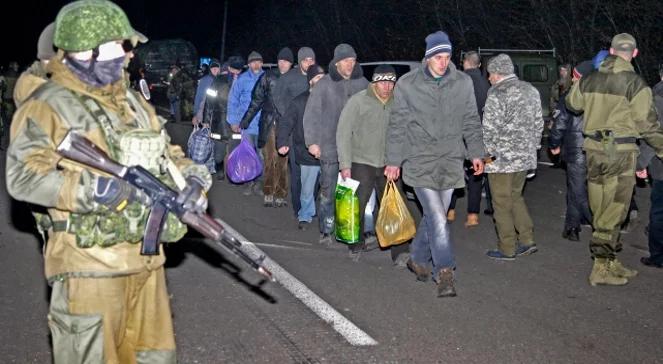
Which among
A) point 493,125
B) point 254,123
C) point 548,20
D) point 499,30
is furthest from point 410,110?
point 499,30

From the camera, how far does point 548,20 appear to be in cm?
2655

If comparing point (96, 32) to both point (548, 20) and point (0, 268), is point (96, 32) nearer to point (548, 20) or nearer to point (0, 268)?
point (0, 268)

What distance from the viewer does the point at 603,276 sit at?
7473mm

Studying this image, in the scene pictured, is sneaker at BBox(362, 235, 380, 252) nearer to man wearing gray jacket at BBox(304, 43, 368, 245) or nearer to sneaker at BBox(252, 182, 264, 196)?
man wearing gray jacket at BBox(304, 43, 368, 245)

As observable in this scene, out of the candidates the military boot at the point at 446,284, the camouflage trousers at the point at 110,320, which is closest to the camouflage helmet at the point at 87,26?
the camouflage trousers at the point at 110,320

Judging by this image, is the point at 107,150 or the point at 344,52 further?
the point at 344,52

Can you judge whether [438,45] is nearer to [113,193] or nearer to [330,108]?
[330,108]

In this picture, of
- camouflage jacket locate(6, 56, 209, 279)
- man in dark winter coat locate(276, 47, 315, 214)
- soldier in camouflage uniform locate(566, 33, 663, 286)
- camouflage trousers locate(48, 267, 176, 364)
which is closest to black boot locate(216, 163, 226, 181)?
man in dark winter coat locate(276, 47, 315, 214)

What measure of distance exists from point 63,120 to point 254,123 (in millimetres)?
8309

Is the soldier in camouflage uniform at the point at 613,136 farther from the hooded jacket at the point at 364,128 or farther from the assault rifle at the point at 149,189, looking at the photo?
the assault rifle at the point at 149,189

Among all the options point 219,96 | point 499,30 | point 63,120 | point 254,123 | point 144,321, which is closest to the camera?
point 63,120

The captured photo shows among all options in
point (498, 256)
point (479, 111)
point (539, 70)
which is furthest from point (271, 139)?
point (539, 70)

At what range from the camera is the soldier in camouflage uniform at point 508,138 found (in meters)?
8.16

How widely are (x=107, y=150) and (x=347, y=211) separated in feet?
15.5
